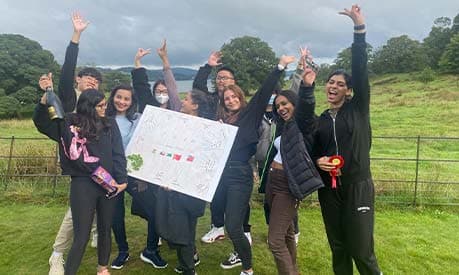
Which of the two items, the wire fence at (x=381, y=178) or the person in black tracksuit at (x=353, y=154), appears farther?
the wire fence at (x=381, y=178)

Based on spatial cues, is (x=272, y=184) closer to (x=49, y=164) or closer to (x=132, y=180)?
(x=132, y=180)

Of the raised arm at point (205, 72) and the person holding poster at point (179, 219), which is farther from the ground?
the raised arm at point (205, 72)

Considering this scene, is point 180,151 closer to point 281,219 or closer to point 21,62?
point 281,219

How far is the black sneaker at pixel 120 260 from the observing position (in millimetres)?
4535

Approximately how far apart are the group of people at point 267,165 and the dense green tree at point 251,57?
45.1 metres

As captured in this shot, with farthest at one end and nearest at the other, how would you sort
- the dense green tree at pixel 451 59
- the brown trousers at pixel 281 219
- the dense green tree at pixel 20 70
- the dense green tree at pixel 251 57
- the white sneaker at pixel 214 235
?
1. the dense green tree at pixel 451 59
2. the dense green tree at pixel 251 57
3. the dense green tree at pixel 20 70
4. the white sneaker at pixel 214 235
5. the brown trousers at pixel 281 219

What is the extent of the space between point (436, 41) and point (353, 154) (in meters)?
74.8

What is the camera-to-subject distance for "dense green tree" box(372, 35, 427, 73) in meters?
64.1

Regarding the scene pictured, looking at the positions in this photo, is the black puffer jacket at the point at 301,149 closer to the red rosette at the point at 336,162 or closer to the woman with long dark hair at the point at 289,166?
the woman with long dark hair at the point at 289,166

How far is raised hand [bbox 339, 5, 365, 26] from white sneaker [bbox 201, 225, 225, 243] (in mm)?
3482

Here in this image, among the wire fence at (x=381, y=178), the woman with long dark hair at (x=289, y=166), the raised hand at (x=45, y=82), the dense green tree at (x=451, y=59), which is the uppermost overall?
the dense green tree at (x=451, y=59)

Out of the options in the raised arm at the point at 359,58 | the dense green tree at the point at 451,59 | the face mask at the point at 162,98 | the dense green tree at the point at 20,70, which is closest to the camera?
the raised arm at the point at 359,58

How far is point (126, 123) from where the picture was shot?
4.36 m

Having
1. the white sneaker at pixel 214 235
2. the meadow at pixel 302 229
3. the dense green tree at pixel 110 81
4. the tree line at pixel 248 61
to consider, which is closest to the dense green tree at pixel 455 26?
the tree line at pixel 248 61
